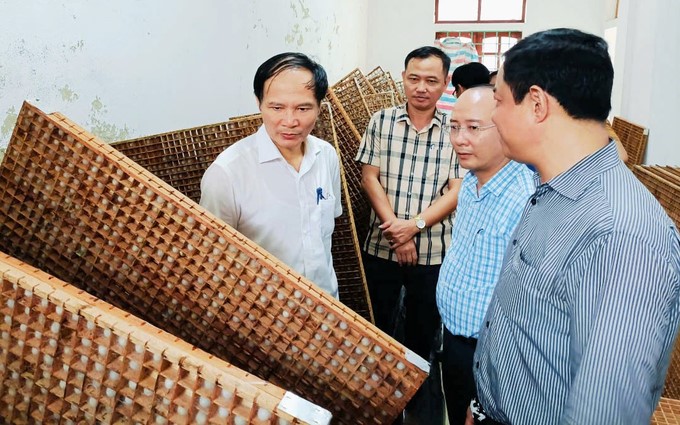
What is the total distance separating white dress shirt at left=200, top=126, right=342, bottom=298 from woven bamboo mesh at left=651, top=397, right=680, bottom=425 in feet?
2.89

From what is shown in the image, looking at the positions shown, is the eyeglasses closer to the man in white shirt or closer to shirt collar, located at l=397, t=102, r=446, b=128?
the man in white shirt

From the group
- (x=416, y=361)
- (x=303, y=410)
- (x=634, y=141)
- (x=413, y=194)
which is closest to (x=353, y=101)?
(x=413, y=194)

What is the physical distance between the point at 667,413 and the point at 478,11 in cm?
928

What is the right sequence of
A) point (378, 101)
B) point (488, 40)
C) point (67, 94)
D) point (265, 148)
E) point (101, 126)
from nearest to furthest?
point (265, 148)
point (67, 94)
point (101, 126)
point (378, 101)
point (488, 40)

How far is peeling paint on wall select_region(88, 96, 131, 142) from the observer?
171 cm

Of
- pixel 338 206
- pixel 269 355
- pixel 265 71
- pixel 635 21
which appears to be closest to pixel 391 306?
pixel 338 206

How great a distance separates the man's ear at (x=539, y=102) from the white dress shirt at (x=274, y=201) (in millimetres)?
768

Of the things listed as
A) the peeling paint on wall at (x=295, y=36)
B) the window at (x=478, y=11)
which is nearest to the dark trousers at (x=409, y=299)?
the peeling paint on wall at (x=295, y=36)

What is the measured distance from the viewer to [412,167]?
2291 mm

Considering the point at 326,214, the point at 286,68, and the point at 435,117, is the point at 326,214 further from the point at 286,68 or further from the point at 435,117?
the point at 435,117

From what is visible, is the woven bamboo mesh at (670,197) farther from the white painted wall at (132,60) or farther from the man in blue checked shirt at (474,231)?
the white painted wall at (132,60)

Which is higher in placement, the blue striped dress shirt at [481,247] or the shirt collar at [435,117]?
the shirt collar at [435,117]

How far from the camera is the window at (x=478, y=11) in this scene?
365 inches

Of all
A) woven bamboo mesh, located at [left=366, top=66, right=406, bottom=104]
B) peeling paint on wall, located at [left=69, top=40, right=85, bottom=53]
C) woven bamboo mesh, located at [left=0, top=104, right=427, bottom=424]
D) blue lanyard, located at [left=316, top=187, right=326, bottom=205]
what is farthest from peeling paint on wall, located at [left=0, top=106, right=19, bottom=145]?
woven bamboo mesh, located at [left=366, top=66, right=406, bottom=104]
